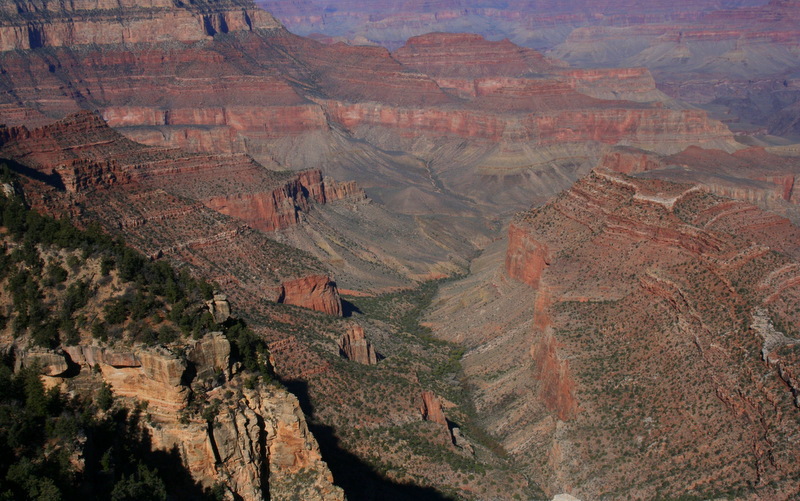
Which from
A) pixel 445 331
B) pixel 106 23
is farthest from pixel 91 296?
pixel 106 23

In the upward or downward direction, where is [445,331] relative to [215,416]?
downward

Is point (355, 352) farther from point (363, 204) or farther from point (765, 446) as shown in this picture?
point (363, 204)

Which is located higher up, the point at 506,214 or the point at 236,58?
the point at 236,58

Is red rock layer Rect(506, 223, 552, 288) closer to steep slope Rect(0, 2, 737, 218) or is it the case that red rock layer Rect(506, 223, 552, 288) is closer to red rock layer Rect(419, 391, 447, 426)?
red rock layer Rect(419, 391, 447, 426)

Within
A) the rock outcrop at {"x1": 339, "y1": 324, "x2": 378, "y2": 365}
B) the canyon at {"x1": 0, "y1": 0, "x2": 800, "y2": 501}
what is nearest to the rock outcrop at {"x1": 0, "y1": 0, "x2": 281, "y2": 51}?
the canyon at {"x1": 0, "y1": 0, "x2": 800, "y2": 501}

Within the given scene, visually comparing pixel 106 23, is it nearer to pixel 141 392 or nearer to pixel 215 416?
pixel 141 392

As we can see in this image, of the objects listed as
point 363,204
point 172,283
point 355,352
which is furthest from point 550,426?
point 363,204

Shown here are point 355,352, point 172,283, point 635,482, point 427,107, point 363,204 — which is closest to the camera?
point 172,283

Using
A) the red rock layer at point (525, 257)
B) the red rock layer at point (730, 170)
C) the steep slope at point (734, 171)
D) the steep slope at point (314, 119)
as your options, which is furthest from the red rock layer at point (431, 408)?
the steep slope at point (314, 119)
